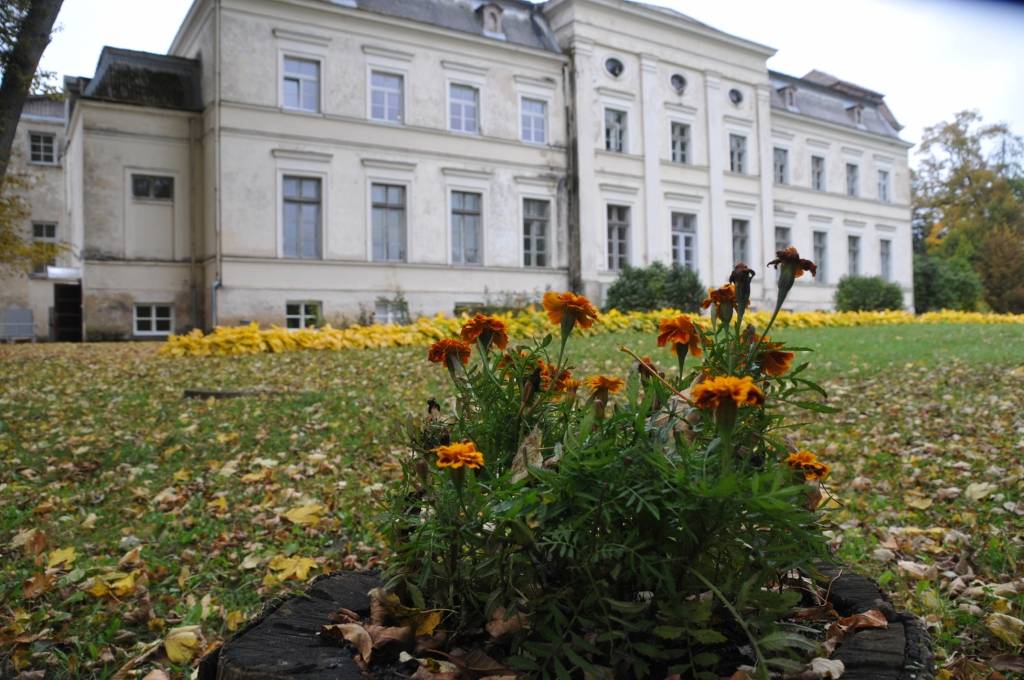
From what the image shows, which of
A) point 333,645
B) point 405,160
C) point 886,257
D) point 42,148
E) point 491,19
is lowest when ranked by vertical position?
point 333,645

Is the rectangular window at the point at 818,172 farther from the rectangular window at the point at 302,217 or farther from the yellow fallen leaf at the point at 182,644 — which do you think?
the yellow fallen leaf at the point at 182,644

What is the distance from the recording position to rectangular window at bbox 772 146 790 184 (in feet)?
87.1

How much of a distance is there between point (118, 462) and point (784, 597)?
477 cm

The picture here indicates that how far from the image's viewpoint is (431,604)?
138 cm

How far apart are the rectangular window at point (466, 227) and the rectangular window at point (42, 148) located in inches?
914

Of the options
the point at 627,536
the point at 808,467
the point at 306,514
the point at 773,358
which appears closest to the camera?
the point at 627,536

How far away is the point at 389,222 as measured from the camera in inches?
727

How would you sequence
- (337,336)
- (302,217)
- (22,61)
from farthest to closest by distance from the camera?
(302,217)
(337,336)
(22,61)

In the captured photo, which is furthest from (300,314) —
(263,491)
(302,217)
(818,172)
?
(818,172)

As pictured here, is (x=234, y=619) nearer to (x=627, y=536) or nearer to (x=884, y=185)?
(x=627, y=536)

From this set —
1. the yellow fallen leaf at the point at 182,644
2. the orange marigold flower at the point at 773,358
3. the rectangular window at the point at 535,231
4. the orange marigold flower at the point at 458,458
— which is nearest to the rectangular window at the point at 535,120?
the rectangular window at the point at 535,231

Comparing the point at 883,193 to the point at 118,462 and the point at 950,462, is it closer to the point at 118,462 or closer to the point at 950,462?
the point at 950,462

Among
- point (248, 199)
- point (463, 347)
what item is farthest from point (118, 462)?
point (248, 199)

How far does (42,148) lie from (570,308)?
126ft
